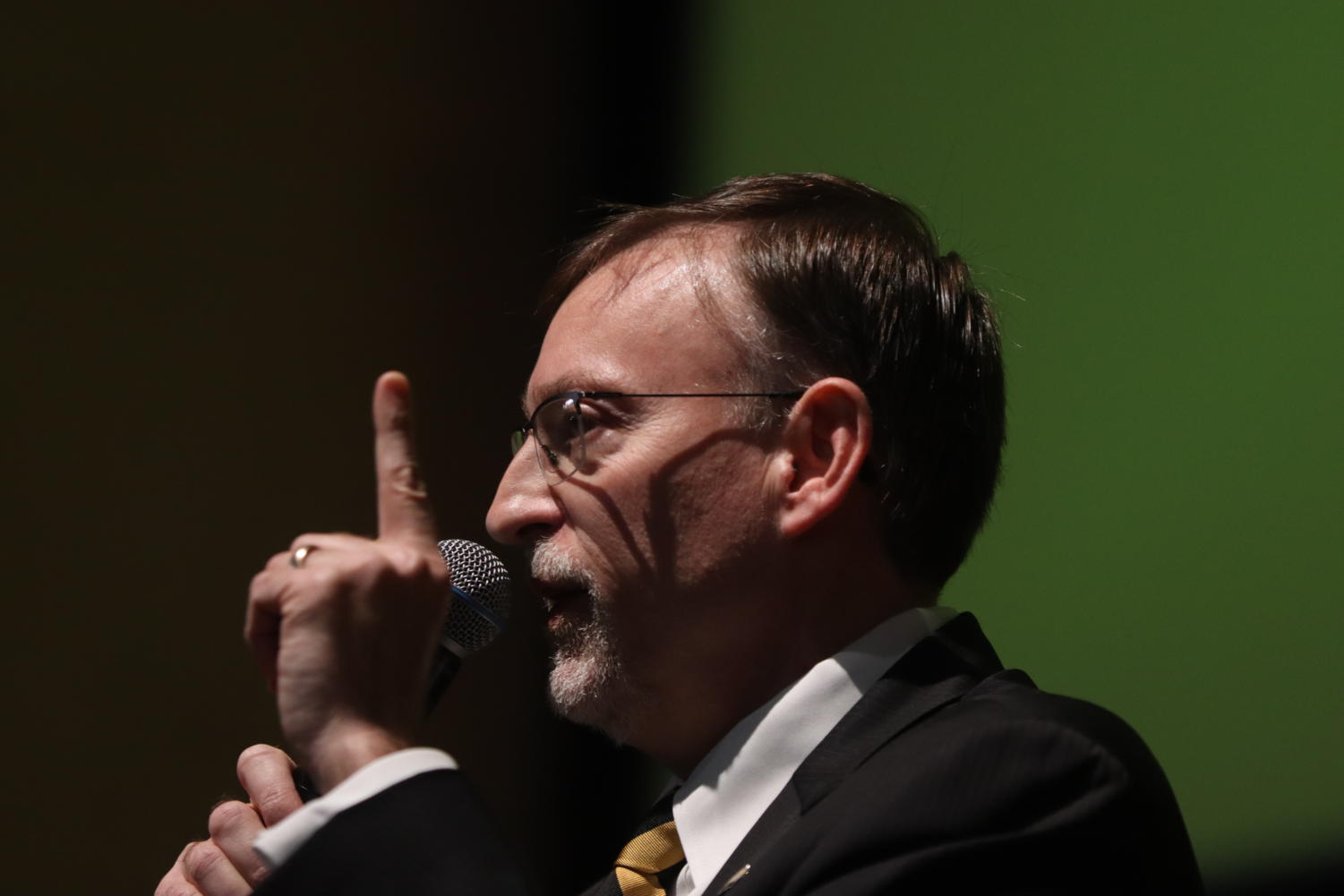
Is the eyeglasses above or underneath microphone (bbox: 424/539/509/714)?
above

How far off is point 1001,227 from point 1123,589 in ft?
2.06

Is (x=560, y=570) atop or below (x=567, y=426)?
below

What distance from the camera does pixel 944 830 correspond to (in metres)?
1.17

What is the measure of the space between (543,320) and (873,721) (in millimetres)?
1985

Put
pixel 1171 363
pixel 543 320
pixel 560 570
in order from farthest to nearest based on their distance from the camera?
pixel 543 320
pixel 1171 363
pixel 560 570

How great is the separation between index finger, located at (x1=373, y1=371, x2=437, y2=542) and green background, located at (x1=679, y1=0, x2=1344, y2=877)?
1161 mm

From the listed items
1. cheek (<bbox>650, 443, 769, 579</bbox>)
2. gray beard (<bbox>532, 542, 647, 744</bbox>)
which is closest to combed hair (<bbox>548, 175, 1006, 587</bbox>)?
cheek (<bbox>650, 443, 769, 579</bbox>)

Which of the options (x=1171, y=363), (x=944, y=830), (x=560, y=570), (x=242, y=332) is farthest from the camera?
(x=242, y=332)

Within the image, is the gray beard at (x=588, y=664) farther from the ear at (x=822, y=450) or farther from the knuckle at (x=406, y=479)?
the knuckle at (x=406, y=479)

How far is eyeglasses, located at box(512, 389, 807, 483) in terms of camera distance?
159 cm

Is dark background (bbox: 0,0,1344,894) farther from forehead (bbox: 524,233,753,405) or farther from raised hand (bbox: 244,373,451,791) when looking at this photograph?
raised hand (bbox: 244,373,451,791)

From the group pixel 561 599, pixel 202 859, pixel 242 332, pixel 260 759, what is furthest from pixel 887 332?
pixel 242 332

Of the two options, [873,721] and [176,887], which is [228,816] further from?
[873,721]

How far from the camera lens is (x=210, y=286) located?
109 inches
